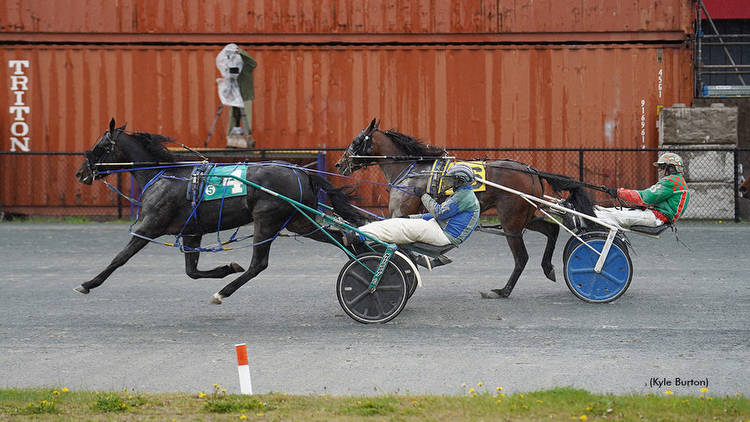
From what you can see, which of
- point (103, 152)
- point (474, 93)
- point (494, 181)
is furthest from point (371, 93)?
point (103, 152)

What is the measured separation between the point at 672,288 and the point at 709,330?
2.38 m

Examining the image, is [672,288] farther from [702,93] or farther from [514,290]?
[702,93]

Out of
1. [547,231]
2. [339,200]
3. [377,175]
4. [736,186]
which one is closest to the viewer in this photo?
[339,200]

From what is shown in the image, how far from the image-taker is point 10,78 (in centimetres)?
1919

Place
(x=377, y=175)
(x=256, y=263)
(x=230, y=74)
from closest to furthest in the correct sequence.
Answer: (x=256, y=263) → (x=230, y=74) → (x=377, y=175)

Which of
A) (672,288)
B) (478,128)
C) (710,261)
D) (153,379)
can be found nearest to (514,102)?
(478,128)

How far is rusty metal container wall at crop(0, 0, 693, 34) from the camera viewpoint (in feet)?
62.5

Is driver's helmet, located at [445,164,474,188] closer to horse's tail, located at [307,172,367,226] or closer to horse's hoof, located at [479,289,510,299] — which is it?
horse's tail, located at [307,172,367,226]

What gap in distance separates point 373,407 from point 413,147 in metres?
5.11

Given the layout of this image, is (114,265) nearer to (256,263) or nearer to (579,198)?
(256,263)

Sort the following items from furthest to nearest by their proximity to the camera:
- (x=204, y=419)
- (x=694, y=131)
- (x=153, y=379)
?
1. (x=694, y=131)
2. (x=153, y=379)
3. (x=204, y=419)

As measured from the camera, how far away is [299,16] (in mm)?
19219

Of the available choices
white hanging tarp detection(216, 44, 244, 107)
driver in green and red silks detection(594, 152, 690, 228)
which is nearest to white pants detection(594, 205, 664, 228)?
driver in green and red silks detection(594, 152, 690, 228)

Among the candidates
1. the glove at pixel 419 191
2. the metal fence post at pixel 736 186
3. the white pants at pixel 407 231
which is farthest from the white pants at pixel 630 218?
the metal fence post at pixel 736 186
